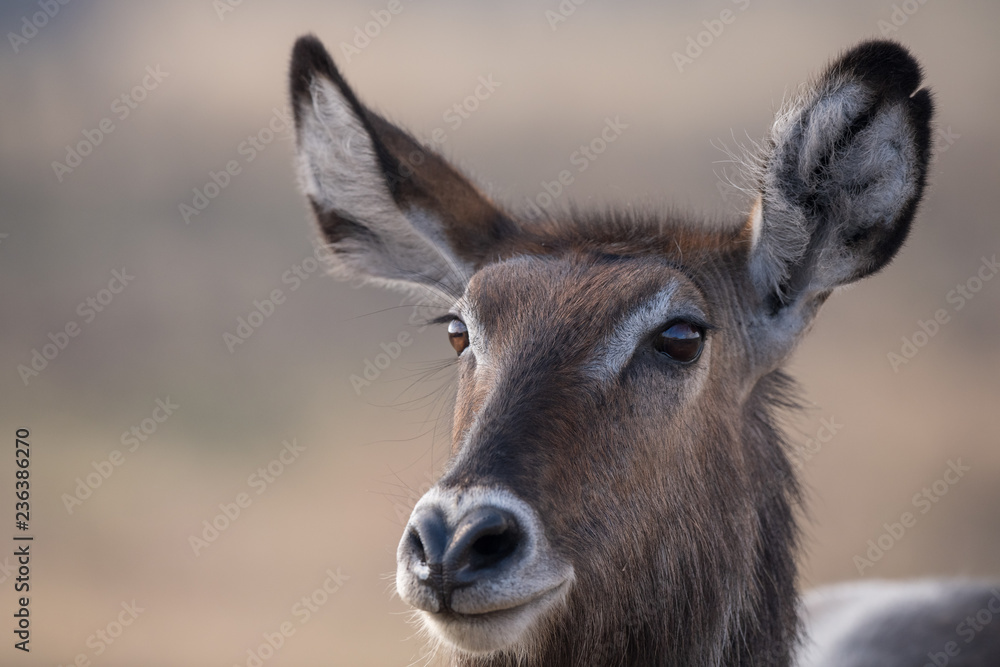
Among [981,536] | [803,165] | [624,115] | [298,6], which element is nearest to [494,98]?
[624,115]

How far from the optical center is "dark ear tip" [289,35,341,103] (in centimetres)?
546

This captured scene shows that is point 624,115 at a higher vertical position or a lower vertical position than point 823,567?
higher

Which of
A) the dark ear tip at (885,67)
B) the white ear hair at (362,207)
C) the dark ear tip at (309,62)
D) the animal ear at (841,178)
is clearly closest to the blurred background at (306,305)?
the white ear hair at (362,207)

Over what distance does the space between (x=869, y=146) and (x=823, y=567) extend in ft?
31.2

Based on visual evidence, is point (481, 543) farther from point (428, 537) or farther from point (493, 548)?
point (428, 537)

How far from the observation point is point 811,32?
20.2 metres

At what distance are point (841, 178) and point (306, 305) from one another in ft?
44.6

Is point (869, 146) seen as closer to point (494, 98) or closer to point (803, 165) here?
point (803, 165)

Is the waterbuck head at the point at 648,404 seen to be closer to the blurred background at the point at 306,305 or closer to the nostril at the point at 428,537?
the nostril at the point at 428,537

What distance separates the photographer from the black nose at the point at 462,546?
358 cm

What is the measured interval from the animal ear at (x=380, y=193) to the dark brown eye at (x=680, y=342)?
147cm

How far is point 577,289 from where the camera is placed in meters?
4.69

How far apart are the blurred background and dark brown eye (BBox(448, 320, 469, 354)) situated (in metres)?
4.33

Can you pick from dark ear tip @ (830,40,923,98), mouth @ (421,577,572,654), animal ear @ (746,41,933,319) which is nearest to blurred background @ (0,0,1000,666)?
animal ear @ (746,41,933,319)
